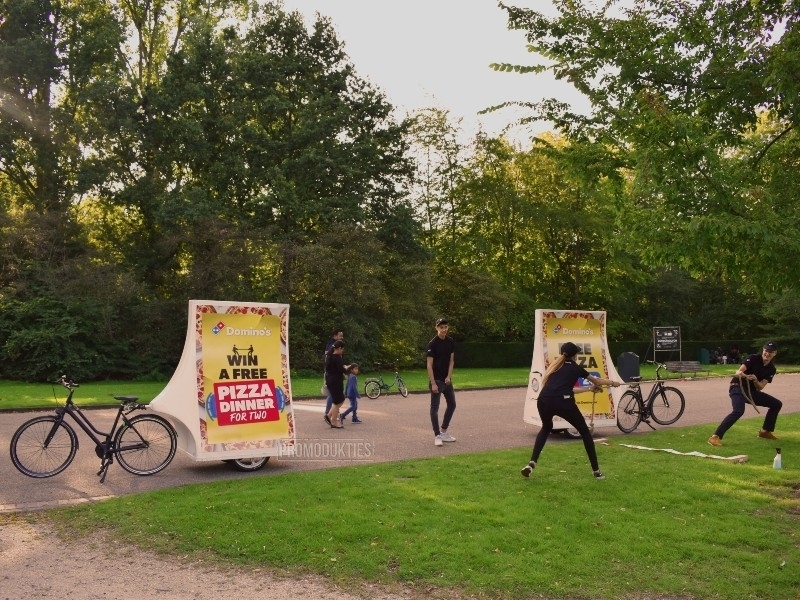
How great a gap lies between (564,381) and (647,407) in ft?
18.9

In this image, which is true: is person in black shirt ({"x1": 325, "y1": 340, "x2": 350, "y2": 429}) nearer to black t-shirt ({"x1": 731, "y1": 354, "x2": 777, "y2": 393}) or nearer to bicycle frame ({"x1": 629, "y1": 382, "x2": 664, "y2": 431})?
bicycle frame ({"x1": 629, "y1": 382, "x2": 664, "y2": 431})

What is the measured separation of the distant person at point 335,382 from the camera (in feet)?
45.8

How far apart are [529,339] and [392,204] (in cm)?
1578

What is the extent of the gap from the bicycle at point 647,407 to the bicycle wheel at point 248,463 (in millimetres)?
6781

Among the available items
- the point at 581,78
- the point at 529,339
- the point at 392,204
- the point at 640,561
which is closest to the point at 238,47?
the point at 392,204

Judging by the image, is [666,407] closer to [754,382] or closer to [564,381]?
[754,382]

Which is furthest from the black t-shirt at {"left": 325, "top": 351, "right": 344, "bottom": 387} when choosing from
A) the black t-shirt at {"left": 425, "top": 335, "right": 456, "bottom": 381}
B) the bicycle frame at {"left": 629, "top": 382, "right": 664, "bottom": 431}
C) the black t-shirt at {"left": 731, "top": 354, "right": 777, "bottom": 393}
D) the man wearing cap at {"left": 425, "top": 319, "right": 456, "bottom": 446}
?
the black t-shirt at {"left": 731, "top": 354, "right": 777, "bottom": 393}

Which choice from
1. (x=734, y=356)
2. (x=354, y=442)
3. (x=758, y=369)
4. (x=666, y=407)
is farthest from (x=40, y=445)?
(x=734, y=356)

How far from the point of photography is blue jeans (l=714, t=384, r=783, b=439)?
11.7 meters

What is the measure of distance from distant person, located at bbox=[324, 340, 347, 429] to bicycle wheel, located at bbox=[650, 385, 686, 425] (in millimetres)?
6077

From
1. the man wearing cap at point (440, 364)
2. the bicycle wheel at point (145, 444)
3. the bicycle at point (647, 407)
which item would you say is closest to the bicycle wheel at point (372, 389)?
the bicycle at point (647, 407)

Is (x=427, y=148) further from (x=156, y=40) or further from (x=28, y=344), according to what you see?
(x=28, y=344)

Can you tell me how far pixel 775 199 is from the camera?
6.89 metres

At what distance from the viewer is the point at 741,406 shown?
11820 mm
